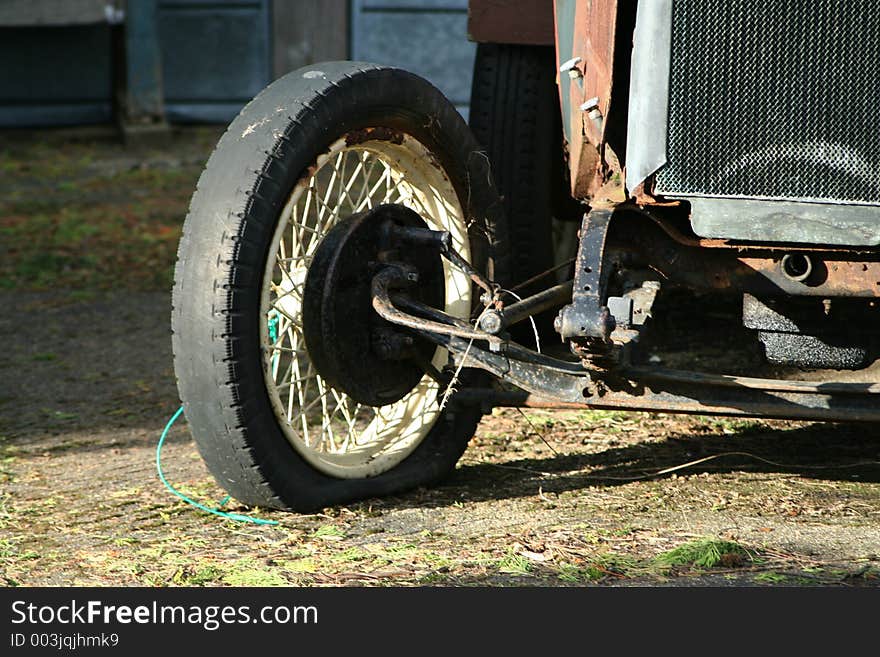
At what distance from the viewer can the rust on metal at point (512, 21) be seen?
4805 millimetres

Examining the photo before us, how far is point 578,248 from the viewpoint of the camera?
3.42m

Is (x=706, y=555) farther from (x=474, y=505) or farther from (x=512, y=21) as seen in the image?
(x=512, y=21)

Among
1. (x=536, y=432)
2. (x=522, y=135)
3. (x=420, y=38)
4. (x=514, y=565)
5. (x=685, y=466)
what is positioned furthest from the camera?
(x=420, y=38)

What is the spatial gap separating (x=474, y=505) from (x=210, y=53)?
284 inches

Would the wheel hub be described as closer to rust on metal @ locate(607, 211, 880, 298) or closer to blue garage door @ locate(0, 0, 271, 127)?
rust on metal @ locate(607, 211, 880, 298)

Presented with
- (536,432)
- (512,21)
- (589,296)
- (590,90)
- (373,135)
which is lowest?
(536,432)

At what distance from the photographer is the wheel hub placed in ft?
10.9

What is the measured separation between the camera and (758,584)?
9.75 feet

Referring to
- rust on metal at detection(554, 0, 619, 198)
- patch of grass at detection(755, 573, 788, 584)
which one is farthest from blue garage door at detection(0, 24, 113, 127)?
patch of grass at detection(755, 573, 788, 584)

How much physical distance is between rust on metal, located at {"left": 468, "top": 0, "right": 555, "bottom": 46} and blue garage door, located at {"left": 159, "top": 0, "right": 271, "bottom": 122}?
5430 millimetres

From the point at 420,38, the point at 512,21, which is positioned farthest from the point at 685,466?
the point at 420,38

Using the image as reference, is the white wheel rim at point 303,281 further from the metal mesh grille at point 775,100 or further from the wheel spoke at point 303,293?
the metal mesh grille at point 775,100

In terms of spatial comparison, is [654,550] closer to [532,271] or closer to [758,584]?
[758,584]

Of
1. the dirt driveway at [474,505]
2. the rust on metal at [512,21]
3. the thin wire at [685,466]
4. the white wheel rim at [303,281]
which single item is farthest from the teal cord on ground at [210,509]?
the rust on metal at [512,21]
